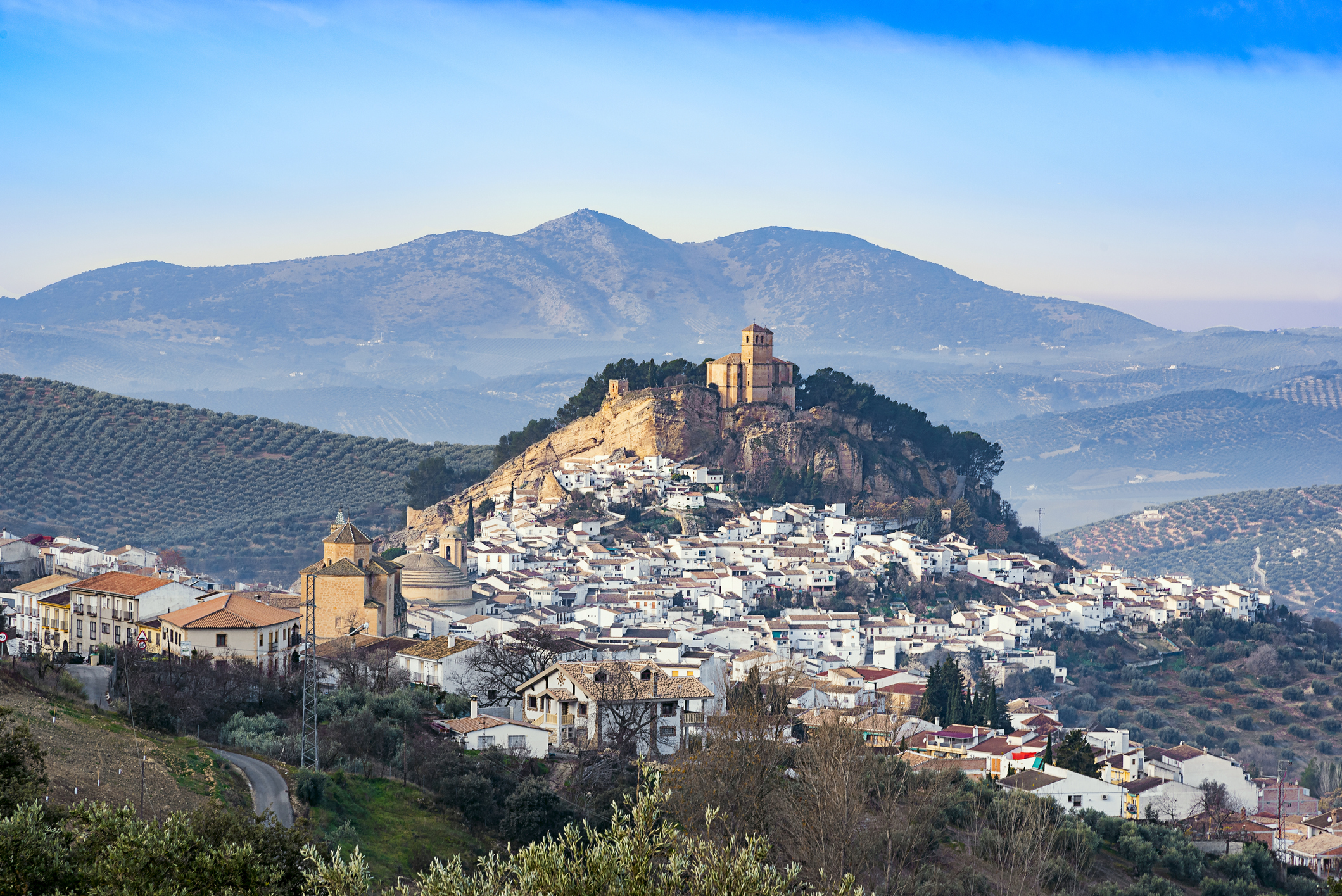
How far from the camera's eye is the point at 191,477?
8950 centimetres

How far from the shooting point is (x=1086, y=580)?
7131 centimetres

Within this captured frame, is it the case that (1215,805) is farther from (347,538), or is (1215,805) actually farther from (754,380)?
(754,380)

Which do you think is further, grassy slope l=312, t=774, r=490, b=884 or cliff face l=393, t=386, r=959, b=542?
cliff face l=393, t=386, r=959, b=542

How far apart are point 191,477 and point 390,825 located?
74.7 meters

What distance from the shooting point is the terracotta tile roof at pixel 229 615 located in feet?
91.5

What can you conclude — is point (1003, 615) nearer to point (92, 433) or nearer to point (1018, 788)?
point (1018, 788)

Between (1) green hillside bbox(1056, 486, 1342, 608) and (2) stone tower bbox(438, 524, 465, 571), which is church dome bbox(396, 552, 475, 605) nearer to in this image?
(2) stone tower bbox(438, 524, 465, 571)

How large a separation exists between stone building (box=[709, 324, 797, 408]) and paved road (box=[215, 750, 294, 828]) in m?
58.4

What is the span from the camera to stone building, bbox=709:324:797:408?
77688 mm

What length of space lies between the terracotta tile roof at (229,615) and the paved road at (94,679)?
11.7ft

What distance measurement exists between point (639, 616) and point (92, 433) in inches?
1904

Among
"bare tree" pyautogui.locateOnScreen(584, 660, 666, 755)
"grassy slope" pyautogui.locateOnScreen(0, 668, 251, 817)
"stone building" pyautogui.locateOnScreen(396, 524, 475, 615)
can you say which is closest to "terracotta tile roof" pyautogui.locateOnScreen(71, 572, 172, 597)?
"grassy slope" pyautogui.locateOnScreen(0, 668, 251, 817)

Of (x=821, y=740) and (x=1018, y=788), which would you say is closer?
(x=821, y=740)

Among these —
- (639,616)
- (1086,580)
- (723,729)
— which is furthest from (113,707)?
(1086,580)
